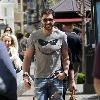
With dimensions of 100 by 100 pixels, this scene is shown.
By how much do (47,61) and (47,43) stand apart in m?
0.22

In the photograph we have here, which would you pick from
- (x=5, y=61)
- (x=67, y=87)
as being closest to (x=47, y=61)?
(x=67, y=87)

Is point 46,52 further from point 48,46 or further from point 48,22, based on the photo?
point 48,22

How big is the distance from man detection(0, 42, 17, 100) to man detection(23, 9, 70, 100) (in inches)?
88.1

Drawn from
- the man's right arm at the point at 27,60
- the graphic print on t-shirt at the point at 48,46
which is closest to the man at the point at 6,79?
the graphic print on t-shirt at the point at 48,46

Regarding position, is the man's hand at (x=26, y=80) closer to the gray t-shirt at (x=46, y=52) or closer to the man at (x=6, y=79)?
the gray t-shirt at (x=46, y=52)

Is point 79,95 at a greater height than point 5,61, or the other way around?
point 5,61

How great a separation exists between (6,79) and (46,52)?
7.78 ft

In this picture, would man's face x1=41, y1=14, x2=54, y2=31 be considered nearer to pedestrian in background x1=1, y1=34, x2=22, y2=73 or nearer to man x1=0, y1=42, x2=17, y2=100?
pedestrian in background x1=1, y1=34, x2=22, y2=73

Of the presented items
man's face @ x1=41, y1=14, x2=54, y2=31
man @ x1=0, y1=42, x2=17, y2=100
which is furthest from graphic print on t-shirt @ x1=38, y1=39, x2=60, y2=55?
man @ x1=0, y1=42, x2=17, y2=100

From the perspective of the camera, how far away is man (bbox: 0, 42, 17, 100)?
13.4 feet

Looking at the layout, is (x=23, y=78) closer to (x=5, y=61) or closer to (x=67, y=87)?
(x=67, y=87)

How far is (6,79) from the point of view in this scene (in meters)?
4.13

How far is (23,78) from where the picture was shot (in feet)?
21.8

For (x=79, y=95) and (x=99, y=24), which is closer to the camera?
(x=99, y=24)
